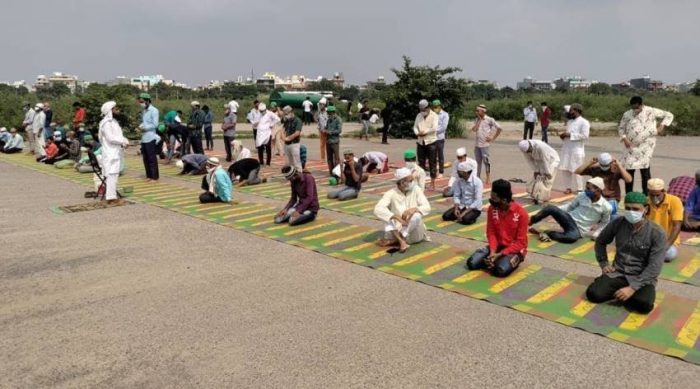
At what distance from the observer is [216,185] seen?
9.58 meters

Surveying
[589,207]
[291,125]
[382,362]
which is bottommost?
[382,362]

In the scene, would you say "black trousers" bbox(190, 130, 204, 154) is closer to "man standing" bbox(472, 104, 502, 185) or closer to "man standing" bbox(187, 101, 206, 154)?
"man standing" bbox(187, 101, 206, 154)

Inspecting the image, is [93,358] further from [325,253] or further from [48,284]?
[325,253]

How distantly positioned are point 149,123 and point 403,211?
7.20 metres

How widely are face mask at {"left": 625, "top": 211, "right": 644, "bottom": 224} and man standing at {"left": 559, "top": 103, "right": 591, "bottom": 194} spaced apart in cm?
459

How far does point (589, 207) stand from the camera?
6840mm

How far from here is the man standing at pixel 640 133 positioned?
27.3ft

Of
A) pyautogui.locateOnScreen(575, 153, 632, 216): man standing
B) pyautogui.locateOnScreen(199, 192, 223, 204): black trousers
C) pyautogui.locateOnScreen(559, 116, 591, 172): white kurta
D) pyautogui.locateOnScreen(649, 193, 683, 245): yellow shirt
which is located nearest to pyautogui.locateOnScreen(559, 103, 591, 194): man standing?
pyautogui.locateOnScreen(559, 116, 591, 172): white kurta

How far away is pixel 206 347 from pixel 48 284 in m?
2.57

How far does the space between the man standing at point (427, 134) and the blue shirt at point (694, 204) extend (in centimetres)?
449

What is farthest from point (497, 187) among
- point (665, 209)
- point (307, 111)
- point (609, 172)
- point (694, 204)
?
point (307, 111)

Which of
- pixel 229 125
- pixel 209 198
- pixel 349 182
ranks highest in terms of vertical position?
pixel 229 125

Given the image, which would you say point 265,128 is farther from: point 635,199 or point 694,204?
point 635,199

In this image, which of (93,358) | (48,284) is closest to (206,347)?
(93,358)
